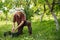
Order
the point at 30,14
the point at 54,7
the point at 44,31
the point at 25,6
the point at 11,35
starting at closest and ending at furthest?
1. the point at 11,35
2. the point at 44,31
3. the point at 54,7
4. the point at 25,6
5. the point at 30,14

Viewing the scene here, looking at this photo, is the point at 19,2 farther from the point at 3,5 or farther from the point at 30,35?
the point at 30,35

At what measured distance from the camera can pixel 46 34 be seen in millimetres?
8984

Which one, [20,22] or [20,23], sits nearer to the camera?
[20,23]

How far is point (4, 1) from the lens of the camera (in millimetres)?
10039

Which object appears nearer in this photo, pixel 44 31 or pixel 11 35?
pixel 11 35

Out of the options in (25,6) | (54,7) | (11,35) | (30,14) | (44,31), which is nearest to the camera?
(11,35)

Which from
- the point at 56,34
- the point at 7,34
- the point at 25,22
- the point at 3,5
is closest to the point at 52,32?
the point at 56,34

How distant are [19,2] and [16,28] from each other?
1.77 m

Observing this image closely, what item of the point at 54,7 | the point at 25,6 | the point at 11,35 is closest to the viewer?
the point at 11,35

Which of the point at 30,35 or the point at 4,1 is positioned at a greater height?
the point at 4,1

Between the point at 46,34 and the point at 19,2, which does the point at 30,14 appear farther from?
the point at 46,34

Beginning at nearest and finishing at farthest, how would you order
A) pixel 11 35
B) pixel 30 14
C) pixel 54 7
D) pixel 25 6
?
pixel 11 35 → pixel 54 7 → pixel 25 6 → pixel 30 14

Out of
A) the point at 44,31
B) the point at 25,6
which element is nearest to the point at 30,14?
the point at 25,6

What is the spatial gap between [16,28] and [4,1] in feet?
5.11
